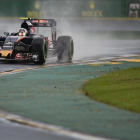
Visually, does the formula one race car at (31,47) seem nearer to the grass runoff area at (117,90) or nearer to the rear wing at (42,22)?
the rear wing at (42,22)

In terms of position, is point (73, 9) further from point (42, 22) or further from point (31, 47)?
point (31, 47)

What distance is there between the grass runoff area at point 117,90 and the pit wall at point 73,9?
106 feet

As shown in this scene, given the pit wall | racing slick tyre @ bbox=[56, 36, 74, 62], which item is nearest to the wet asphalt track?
racing slick tyre @ bbox=[56, 36, 74, 62]

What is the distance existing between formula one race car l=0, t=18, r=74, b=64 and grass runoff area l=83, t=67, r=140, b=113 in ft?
17.6

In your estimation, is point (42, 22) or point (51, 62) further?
point (42, 22)

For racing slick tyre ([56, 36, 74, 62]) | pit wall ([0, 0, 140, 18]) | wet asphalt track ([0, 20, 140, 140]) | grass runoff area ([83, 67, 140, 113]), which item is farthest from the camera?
pit wall ([0, 0, 140, 18])

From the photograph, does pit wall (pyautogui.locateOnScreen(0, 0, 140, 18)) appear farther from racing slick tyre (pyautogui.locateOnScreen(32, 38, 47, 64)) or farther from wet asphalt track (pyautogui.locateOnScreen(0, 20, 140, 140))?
racing slick tyre (pyautogui.locateOnScreen(32, 38, 47, 64))

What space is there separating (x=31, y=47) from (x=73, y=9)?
1113 inches

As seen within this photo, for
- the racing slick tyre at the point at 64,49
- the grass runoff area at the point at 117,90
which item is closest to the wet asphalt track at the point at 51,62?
the racing slick tyre at the point at 64,49

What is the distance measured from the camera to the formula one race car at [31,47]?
76.9 ft

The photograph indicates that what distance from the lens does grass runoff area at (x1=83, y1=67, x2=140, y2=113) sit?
488 inches

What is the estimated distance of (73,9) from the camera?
169 ft

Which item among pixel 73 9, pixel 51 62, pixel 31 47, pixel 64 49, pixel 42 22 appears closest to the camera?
pixel 31 47

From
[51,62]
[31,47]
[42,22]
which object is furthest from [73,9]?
[31,47]
